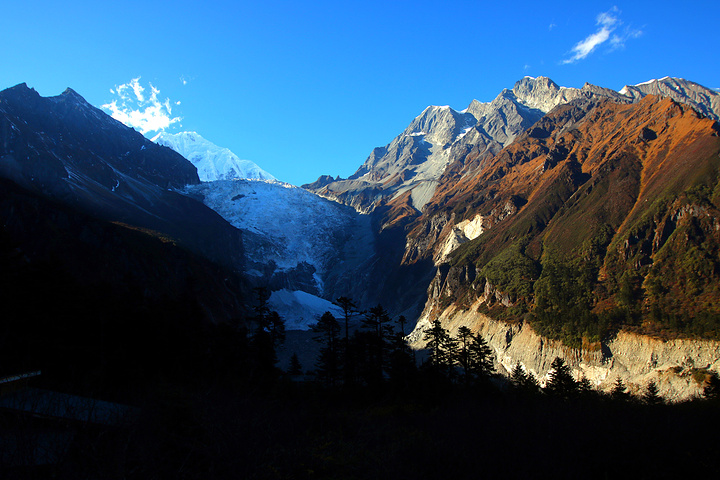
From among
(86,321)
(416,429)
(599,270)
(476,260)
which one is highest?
(476,260)

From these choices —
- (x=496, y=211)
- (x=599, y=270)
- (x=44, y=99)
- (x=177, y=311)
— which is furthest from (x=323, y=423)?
(x=44, y=99)

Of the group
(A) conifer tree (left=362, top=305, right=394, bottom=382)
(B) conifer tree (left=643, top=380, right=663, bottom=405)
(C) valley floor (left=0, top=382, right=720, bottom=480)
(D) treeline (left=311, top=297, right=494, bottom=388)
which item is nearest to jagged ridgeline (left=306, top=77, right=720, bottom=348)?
(B) conifer tree (left=643, top=380, right=663, bottom=405)

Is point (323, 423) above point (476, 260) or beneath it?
beneath

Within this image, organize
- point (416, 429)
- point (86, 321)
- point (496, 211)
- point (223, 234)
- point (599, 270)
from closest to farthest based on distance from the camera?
point (416, 429)
point (86, 321)
point (599, 270)
point (496, 211)
point (223, 234)

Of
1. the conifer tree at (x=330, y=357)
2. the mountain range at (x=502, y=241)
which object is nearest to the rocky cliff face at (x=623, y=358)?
the mountain range at (x=502, y=241)

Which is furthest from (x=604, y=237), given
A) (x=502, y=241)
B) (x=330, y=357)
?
(x=330, y=357)

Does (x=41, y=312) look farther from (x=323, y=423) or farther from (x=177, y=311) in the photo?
(x=323, y=423)

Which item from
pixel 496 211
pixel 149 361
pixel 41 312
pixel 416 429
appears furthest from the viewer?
pixel 496 211

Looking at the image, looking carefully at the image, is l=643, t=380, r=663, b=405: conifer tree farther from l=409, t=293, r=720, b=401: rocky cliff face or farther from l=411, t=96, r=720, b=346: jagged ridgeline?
l=411, t=96, r=720, b=346: jagged ridgeline
